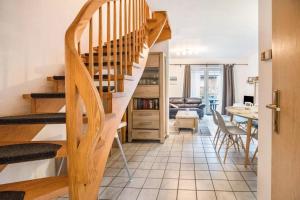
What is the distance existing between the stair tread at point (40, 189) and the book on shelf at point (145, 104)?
3.78 meters

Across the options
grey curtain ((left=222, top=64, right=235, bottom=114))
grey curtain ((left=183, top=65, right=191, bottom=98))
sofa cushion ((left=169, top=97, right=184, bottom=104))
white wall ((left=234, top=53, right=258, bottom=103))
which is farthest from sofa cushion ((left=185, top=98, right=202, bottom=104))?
white wall ((left=234, top=53, right=258, bottom=103))

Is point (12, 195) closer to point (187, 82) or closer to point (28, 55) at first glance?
point (28, 55)

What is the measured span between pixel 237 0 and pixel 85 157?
346 centimetres

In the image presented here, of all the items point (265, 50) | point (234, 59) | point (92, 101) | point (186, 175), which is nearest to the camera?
point (92, 101)

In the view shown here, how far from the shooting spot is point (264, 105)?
1.99 meters

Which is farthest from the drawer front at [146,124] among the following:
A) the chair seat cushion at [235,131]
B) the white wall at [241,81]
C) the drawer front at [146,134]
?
the white wall at [241,81]

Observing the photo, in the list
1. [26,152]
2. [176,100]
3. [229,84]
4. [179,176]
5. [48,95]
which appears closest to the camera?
[26,152]

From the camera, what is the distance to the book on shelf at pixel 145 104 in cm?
505

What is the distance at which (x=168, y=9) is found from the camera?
13.3ft

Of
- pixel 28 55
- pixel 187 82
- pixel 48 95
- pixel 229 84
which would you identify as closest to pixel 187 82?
pixel 187 82

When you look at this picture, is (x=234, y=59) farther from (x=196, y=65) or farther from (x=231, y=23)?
(x=231, y=23)

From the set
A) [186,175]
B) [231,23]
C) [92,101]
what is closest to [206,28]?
[231,23]

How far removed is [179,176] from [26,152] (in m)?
2.18

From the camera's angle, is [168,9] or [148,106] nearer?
[168,9]
